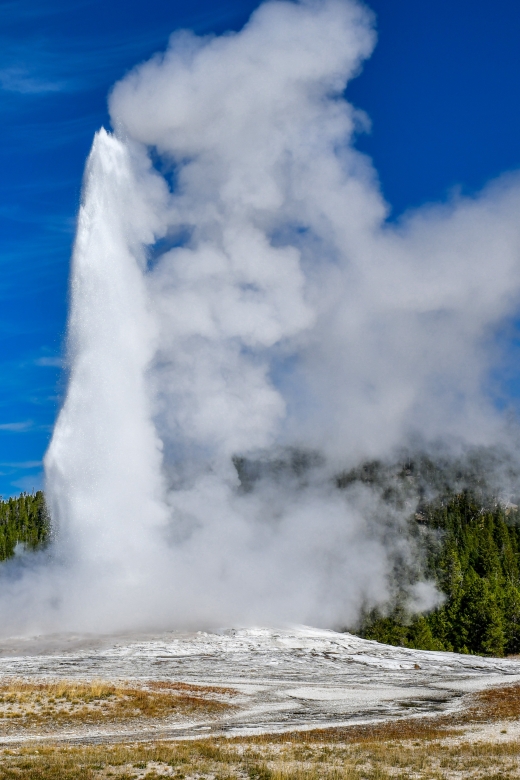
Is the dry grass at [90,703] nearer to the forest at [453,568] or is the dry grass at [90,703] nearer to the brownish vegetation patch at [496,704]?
the brownish vegetation patch at [496,704]

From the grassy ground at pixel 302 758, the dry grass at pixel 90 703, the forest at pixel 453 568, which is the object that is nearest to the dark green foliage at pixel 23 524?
the forest at pixel 453 568

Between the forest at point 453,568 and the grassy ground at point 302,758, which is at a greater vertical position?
the forest at point 453,568

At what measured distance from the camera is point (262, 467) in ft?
426

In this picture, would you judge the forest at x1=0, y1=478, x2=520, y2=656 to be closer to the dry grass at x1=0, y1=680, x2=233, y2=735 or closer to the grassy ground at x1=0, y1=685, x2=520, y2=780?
the dry grass at x1=0, y1=680, x2=233, y2=735

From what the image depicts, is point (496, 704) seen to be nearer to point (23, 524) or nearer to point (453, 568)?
point (453, 568)

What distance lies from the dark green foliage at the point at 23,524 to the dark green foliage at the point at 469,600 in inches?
2231

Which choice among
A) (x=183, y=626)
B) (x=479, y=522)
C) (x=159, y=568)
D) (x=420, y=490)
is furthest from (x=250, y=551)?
(x=420, y=490)

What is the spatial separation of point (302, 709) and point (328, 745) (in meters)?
9.00

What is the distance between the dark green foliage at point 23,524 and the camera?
385ft

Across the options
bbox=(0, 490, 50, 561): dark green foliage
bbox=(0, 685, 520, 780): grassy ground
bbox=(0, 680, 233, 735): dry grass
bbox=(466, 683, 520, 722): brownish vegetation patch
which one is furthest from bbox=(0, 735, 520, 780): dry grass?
bbox=(0, 490, 50, 561): dark green foliage

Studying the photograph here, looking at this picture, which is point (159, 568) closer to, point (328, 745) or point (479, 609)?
point (479, 609)

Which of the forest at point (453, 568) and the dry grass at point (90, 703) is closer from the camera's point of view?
the dry grass at point (90, 703)

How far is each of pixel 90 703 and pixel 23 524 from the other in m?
108

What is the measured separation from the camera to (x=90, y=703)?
28781 millimetres
